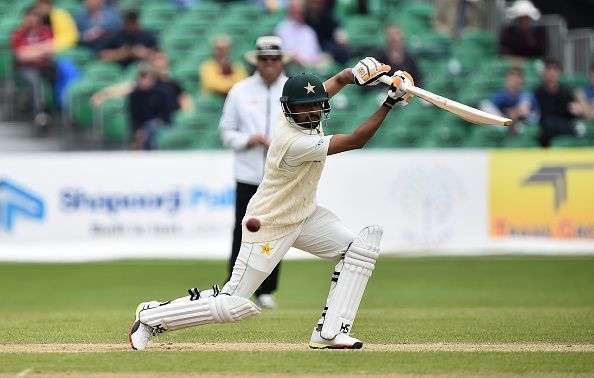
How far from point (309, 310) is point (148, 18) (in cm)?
991

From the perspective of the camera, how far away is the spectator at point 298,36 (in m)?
17.9

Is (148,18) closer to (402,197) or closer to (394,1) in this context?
(394,1)

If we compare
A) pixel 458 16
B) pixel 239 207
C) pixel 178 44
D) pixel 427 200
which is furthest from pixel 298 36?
pixel 239 207

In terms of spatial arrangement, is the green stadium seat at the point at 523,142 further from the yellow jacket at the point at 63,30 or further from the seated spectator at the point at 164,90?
the yellow jacket at the point at 63,30

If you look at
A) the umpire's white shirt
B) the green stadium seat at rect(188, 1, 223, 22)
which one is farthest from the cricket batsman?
the green stadium seat at rect(188, 1, 223, 22)

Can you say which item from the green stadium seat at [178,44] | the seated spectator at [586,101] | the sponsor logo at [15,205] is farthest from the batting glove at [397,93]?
the green stadium seat at [178,44]

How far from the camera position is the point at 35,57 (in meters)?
17.3

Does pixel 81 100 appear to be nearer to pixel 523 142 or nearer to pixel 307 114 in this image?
pixel 523 142

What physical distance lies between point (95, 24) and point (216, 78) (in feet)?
7.56

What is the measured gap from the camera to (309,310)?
9844 millimetres

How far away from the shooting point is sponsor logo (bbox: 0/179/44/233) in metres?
14.8

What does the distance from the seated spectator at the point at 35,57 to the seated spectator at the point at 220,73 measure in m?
2.39

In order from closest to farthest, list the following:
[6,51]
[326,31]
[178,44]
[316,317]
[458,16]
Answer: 1. [316,317]
2. [6,51]
3. [326,31]
4. [178,44]
5. [458,16]

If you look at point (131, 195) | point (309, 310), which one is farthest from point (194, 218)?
point (309, 310)
